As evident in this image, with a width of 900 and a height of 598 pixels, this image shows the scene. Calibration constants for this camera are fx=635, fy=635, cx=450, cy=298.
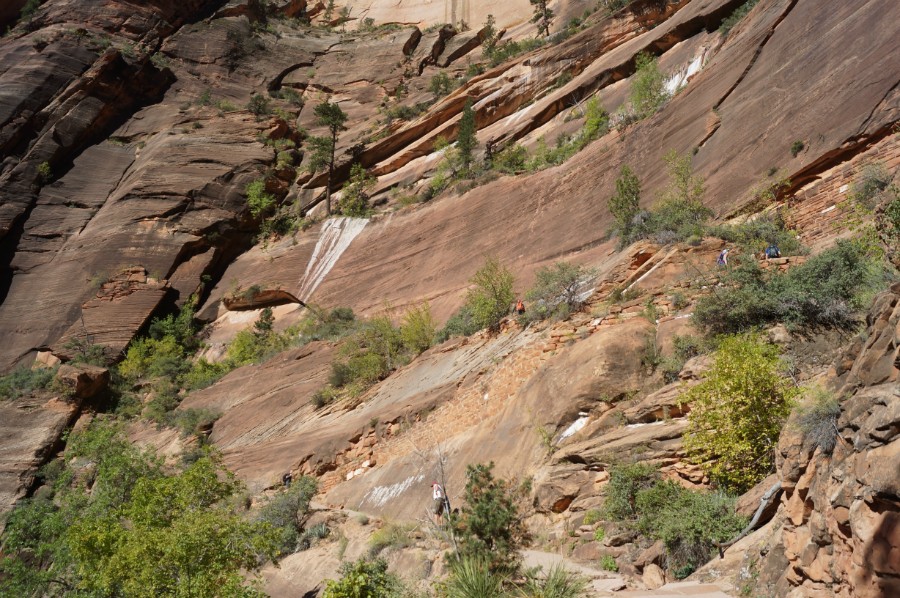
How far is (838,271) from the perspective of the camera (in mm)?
11398

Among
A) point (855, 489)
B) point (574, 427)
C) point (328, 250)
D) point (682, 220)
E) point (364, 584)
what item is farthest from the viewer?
point (328, 250)

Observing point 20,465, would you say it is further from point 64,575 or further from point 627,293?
point 627,293

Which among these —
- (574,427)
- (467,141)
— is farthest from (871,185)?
(467,141)

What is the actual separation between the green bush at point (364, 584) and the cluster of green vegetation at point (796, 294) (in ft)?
23.8

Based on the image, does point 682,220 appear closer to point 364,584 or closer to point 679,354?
point 679,354

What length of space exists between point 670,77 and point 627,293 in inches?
661

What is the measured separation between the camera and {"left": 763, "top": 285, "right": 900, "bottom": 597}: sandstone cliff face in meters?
4.38

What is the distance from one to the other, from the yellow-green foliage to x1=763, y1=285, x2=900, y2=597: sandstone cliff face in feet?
7.60

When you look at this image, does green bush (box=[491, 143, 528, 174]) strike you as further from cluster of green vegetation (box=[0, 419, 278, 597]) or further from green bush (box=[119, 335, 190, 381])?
green bush (box=[119, 335, 190, 381])

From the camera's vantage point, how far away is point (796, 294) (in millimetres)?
11016

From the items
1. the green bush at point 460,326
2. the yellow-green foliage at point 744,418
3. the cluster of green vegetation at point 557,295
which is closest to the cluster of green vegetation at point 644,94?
the green bush at point 460,326

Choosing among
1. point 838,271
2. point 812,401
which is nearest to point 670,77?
point 838,271

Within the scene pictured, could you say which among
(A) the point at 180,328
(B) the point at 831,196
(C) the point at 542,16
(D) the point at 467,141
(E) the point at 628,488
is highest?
(C) the point at 542,16

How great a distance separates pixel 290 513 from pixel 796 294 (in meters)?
12.6
